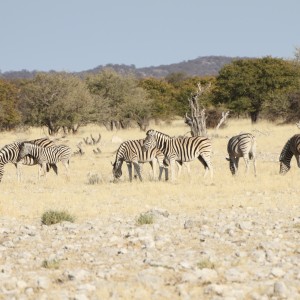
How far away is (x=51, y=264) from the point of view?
8.02m

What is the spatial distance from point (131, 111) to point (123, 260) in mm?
49998

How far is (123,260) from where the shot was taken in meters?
8.23

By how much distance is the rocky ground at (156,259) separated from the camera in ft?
22.6

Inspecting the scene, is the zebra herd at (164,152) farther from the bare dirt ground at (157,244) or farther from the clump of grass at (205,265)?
the clump of grass at (205,265)

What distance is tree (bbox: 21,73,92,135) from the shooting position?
48.4 metres

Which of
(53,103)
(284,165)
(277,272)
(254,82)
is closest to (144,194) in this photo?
(284,165)

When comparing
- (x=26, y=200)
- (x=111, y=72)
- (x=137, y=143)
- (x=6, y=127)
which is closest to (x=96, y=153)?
(x=137, y=143)

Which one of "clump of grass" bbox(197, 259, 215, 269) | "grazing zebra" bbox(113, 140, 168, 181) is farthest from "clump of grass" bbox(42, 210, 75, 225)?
"grazing zebra" bbox(113, 140, 168, 181)

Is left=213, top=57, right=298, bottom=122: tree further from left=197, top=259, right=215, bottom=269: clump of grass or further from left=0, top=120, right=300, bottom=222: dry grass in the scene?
left=197, top=259, right=215, bottom=269: clump of grass

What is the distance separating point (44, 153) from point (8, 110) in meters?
34.5

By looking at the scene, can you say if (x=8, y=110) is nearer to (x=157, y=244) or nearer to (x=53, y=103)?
(x=53, y=103)

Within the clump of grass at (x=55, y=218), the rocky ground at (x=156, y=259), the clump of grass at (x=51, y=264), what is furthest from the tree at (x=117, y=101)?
the clump of grass at (x=51, y=264)

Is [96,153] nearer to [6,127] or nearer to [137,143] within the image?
[137,143]

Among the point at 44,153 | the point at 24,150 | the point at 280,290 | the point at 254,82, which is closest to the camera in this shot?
the point at 280,290
